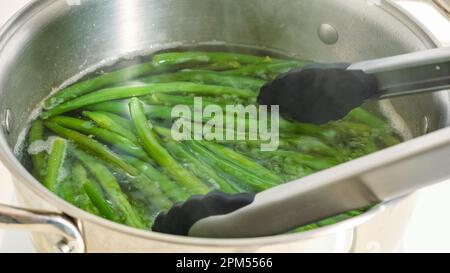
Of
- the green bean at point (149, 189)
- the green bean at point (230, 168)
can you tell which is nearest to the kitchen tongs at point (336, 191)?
the green bean at point (149, 189)

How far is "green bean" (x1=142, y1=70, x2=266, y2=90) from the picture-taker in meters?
1.35

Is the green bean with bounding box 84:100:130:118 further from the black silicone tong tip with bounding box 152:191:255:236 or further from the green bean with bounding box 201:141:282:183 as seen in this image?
the black silicone tong tip with bounding box 152:191:255:236

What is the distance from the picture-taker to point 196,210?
3.03ft

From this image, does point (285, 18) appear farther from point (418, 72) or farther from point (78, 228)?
point (78, 228)

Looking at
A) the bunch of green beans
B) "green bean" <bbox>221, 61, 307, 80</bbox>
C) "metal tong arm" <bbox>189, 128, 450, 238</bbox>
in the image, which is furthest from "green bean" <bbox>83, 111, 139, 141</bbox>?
"metal tong arm" <bbox>189, 128, 450, 238</bbox>

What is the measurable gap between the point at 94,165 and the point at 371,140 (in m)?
0.54

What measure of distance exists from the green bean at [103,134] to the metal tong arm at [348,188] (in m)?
Result: 0.36

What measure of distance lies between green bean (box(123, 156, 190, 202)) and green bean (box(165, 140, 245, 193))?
0.18 ft

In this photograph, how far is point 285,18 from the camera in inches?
54.6

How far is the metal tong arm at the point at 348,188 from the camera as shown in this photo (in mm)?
764

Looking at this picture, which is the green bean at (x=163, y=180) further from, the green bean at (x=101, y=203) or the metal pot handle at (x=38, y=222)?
the metal pot handle at (x=38, y=222)

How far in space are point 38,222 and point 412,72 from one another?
0.64 meters

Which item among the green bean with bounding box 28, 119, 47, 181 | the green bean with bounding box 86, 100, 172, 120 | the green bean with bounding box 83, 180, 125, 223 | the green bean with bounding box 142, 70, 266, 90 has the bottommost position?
the green bean with bounding box 83, 180, 125, 223
